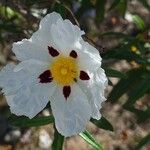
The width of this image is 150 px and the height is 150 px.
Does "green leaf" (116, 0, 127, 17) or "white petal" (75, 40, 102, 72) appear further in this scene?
"green leaf" (116, 0, 127, 17)

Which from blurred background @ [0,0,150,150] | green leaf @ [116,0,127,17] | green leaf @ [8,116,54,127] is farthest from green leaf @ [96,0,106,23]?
green leaf @ [8,116,54,127]

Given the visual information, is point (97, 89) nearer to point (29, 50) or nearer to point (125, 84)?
point (29, 50)

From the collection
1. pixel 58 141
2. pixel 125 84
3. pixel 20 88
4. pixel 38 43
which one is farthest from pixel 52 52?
pixel 125 84

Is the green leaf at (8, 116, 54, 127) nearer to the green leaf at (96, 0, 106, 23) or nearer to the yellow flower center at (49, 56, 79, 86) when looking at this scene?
the yellow flower center at (49, 56, 79, 86)

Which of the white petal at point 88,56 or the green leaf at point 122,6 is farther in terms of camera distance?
the green leaf at point 122,6

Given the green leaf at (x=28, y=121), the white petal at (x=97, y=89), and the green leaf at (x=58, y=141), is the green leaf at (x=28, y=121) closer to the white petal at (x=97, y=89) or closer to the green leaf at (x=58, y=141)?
the green leaf at (x=58, y=141)

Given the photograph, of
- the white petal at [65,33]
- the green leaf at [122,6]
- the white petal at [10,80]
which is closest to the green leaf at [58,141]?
the white petal at [10,80]

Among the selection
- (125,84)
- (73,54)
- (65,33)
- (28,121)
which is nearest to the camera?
(65,33)
